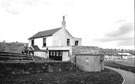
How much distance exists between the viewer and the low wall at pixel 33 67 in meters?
17.4

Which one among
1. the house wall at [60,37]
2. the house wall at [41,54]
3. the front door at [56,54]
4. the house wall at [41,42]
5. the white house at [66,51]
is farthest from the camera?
the house wall at [60,37]

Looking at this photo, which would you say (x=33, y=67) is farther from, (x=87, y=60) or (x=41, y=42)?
(x=41, y=42)

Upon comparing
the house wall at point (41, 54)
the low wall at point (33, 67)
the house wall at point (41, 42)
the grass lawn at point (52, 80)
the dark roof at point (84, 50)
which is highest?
the house wall at point (41, 42)

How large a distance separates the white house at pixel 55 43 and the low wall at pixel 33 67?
393cm

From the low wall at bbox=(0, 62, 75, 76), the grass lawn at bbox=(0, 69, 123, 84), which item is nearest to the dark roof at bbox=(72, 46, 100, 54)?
the low wall at bbox=(0, 62, 75, 76)

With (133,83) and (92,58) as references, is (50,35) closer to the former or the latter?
(92,58)

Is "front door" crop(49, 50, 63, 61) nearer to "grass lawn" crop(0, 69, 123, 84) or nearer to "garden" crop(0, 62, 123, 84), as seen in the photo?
"garden" crop(0, 62, 123, 84)

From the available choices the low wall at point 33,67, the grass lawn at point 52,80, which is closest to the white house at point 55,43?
the low wall at point 33,67

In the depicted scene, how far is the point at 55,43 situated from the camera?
1325 inches

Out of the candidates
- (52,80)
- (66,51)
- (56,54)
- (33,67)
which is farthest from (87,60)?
(52,80)

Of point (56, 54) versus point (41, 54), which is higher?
point (56, 54)

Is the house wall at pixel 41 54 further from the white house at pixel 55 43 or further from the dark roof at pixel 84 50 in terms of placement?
the dark roof at pixel 84 50

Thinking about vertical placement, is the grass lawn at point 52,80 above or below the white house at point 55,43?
below

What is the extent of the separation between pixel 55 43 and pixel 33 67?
46.3ft
